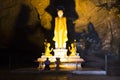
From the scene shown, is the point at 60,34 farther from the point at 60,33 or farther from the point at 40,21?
the point at 40,21

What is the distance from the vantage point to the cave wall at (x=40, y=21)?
22.2 meters

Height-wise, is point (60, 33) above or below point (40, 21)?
below

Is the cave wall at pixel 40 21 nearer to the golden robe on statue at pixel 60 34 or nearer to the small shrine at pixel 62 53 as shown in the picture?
the golden robe on statue at pixel 60 34

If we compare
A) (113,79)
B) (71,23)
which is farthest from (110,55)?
(113,79)

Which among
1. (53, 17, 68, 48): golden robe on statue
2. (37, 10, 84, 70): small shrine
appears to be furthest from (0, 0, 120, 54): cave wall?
(37, 10, 84, 70): small shrine

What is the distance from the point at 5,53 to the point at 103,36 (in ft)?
22.8

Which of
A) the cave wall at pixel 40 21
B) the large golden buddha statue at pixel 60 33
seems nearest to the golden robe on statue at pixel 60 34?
the large golden buddha statue at pixel 60 33

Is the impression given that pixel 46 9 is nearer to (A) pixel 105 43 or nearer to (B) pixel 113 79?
(A) pixel 105 43

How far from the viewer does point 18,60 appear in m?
22.5

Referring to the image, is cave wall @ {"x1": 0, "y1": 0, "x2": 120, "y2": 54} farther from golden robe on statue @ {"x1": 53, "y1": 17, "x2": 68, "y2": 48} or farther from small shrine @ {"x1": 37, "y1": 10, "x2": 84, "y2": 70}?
small shrine @ {"x1": 37, "y1": 10, "x2": 84, "y2": 70}

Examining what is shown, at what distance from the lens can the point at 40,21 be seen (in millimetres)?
23125

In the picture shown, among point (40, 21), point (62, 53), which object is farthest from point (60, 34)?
point (40, 21)

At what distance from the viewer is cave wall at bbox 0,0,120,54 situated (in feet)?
72.7

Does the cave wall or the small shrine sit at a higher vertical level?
the cave wall
